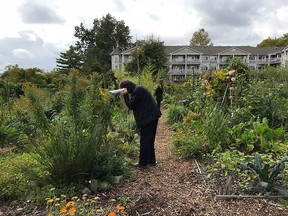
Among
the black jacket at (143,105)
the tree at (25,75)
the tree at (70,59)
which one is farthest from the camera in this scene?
the tree at (70,59)

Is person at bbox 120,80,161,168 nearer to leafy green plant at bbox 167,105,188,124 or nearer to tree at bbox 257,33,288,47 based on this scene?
leafy green plant at bbox 167,105,188,124

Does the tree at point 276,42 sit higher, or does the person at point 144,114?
the tree at point 276,42

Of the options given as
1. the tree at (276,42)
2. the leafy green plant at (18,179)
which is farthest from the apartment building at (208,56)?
the leafy green plant at (18,179)

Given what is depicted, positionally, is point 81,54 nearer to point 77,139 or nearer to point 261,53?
point 261,53

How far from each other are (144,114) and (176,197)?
1.51 metres

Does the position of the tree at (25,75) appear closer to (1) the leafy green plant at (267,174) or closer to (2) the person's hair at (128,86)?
(2) the person's hair at (128,86)

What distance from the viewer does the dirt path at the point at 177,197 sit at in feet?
8.88

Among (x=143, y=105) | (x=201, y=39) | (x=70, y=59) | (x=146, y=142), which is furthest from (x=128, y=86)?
(x=201, y=39)

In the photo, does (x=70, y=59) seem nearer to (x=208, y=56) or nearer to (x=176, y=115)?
(x=208, y=56)

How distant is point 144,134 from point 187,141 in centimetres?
93

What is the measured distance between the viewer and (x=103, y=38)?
152 feet

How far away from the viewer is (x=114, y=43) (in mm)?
47594

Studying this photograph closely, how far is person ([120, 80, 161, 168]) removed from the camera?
4117 millimetres

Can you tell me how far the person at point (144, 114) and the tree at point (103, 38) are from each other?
41070mm
